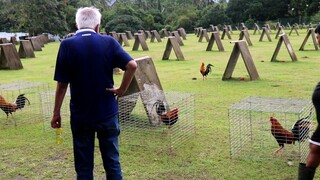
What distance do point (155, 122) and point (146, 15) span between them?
45167mm

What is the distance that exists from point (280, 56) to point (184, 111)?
1049cm

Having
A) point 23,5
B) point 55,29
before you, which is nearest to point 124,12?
point 55,29

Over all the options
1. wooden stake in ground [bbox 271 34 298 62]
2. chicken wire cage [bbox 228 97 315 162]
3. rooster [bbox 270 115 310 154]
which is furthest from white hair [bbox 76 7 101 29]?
wooden stake in ground [bbox 271 34 298 62]

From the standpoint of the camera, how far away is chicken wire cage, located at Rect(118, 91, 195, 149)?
5.40 m

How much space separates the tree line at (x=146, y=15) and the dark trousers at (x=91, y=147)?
3960 centimetres

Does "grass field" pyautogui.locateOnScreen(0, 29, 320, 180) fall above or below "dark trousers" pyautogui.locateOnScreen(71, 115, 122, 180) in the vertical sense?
below

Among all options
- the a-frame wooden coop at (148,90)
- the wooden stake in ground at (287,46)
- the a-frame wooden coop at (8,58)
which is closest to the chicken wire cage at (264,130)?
the a-frame wooden coop at (148,90)

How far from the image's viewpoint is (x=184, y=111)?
6.28 m

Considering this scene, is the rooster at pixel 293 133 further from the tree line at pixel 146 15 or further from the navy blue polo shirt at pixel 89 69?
the tree line at pixel 146 15

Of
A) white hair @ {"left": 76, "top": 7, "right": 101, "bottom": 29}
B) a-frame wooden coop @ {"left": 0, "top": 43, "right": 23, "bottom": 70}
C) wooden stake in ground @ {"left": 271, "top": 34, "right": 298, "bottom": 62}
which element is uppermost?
white hair @ {"left": 76, "top": 7, "right": 101, "bottom": 29}

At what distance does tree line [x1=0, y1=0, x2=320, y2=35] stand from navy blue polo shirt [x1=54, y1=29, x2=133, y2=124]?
39591 millimetres

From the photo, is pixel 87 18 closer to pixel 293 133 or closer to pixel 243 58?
pixel 293 133

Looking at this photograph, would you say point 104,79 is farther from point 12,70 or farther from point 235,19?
point 235,19

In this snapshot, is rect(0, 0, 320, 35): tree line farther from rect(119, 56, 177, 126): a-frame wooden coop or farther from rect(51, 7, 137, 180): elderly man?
rect(51, 7, 137, 180): elderly man
